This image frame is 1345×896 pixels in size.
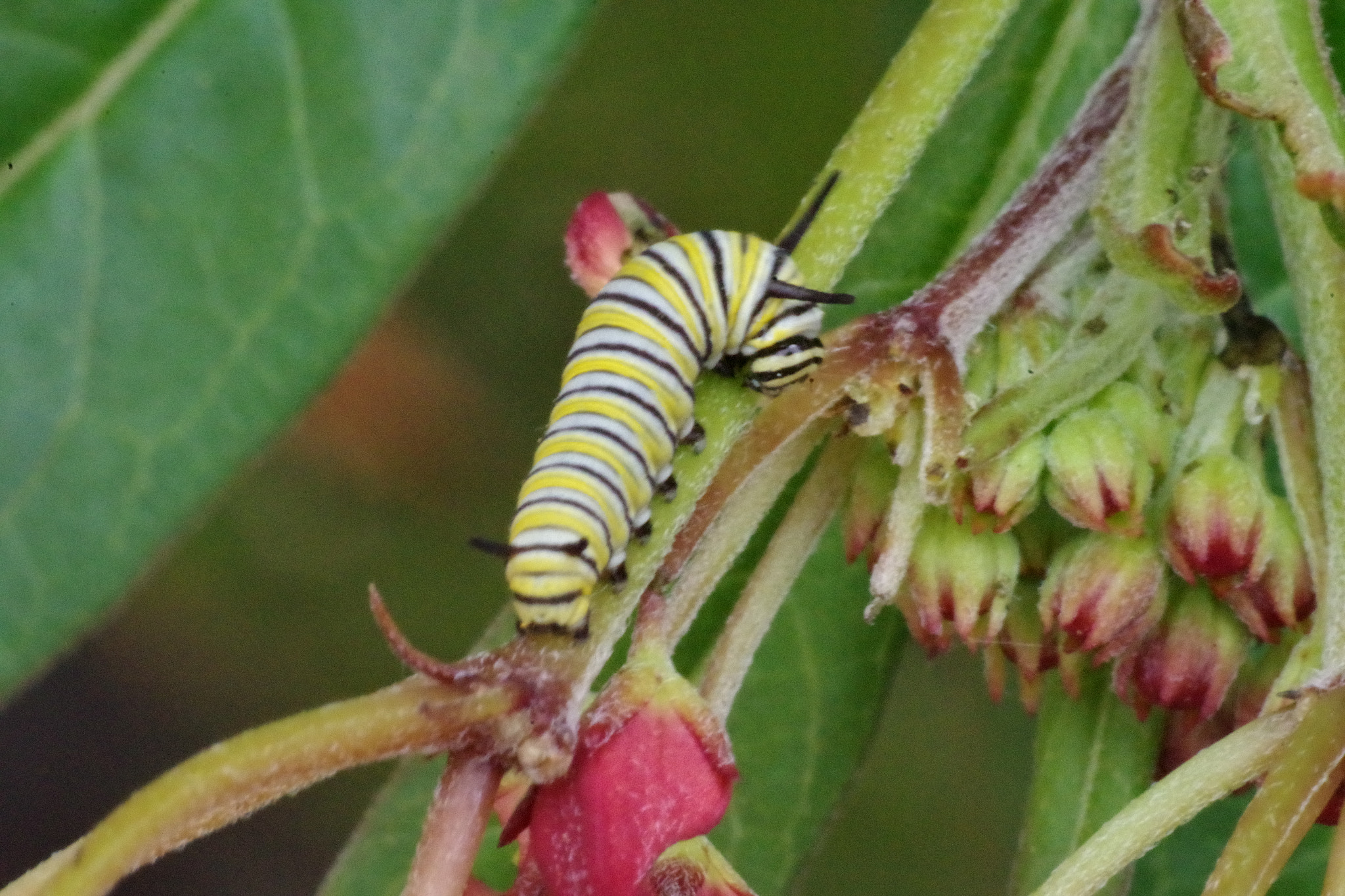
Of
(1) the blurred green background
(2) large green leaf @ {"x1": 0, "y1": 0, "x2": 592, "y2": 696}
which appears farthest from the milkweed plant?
(1) the blurred green background

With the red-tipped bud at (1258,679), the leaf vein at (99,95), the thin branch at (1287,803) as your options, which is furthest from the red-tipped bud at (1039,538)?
the leaf vein at (99,95)

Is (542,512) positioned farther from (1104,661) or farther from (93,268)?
(93,268)

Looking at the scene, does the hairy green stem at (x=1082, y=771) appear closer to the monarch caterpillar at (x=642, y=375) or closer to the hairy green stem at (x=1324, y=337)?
the hairy green stem at (x=1324, y=337)

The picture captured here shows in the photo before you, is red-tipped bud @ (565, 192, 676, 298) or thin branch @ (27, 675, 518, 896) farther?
red-tipped bud @ (565, 192, 676, 298)

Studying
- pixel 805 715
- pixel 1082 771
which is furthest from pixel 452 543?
pixel 1082 771

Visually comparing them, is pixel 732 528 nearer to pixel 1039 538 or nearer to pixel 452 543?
pixel 1039 538

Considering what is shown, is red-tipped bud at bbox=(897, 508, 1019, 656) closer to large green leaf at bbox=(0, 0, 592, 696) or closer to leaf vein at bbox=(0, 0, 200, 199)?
large green leaf at bbox=(0, 0, 592, 696)
